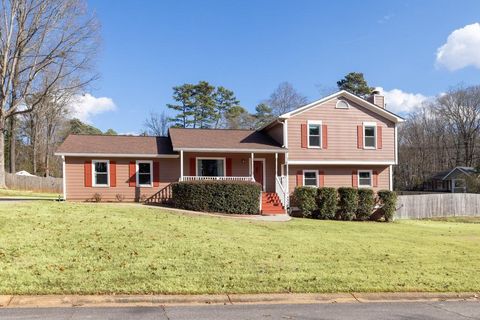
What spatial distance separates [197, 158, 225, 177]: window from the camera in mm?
24344

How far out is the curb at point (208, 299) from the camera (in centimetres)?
629

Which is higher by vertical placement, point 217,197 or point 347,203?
point 217,197

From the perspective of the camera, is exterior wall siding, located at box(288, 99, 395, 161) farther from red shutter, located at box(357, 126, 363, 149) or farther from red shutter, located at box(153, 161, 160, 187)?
red shutter, located at box(153, 161, 160, 187)

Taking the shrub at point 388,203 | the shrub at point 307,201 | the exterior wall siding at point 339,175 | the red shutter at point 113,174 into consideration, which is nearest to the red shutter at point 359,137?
the exterior wall siding at point 339,175

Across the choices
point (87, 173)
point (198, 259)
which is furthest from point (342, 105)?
point (198, 259)

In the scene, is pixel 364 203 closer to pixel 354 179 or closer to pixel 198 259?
pixel 354 179

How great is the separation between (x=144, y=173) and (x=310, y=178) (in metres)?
9.52

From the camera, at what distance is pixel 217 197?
19.5 meters

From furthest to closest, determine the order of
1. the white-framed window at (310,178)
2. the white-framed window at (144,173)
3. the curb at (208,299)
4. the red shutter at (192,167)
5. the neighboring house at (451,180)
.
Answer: the neighboring house at (451,180)
the white-framed window at (310,178)
the red shutter at (192,167)
the white-framed window at (144,173)
the curb at (208,299)

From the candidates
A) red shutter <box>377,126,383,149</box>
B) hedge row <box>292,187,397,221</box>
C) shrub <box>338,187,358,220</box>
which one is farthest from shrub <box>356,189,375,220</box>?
red shutter <box>377,126,383,149</box>

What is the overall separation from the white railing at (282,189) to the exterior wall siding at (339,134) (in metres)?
1.44

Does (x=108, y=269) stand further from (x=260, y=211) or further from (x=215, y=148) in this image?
(x=215, y=148)

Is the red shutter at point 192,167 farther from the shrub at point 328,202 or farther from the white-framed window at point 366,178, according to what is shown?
the white-framed window at point 366,178

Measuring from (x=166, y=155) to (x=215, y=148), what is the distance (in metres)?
2.59
